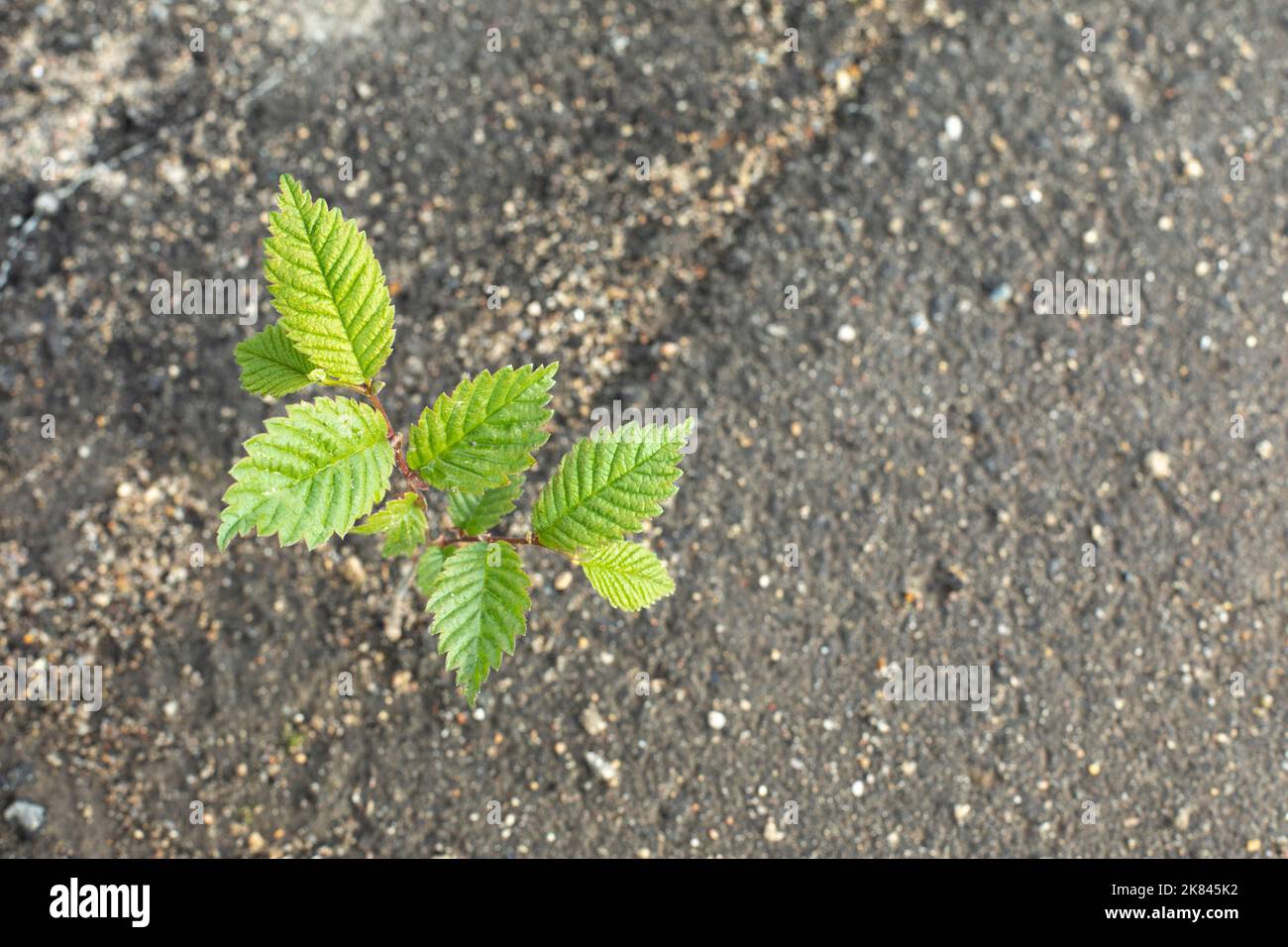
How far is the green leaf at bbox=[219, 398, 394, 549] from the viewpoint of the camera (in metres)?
1.14

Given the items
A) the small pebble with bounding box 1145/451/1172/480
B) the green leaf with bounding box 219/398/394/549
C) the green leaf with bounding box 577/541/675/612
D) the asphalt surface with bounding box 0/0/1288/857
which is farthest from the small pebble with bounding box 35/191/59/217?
the small pebble with bounding box 1145/451/1172/480

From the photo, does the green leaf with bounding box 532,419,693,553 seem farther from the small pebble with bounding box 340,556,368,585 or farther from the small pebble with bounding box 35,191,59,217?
the small pebble with bounding box 35,191,59,217

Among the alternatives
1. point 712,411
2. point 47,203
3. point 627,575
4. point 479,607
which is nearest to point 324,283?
point 479,607

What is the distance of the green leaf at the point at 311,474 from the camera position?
44.9 inches

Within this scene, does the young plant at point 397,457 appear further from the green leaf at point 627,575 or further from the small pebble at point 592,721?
the small pebble at point 592,721

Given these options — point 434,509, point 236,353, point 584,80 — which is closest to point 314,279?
point 236,353

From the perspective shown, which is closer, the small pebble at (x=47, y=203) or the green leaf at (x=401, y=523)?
the green leaf at (x=401, y=523)

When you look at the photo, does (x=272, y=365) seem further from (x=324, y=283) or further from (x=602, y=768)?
(x=602, y=768)

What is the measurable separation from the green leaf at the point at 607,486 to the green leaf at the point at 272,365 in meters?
0.35

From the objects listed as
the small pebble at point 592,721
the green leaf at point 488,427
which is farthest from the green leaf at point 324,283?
the small pebble at point 592,721

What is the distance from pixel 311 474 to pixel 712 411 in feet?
3.31

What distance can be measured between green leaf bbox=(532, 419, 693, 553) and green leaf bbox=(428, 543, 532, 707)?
7cm

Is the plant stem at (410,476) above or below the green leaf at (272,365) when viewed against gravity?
below

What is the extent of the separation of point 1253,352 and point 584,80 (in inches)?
59.6
